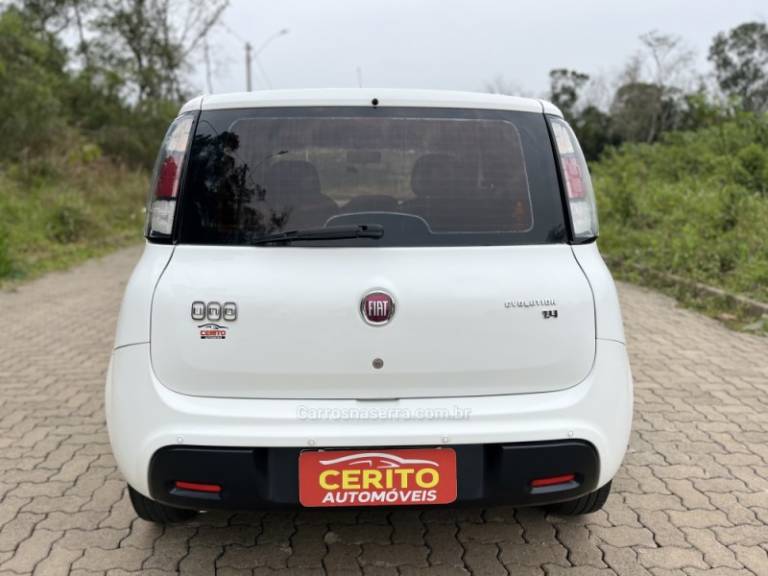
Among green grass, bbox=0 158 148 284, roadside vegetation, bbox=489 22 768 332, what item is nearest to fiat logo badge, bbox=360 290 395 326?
roadside vegetation, bbox=489 22 768 332

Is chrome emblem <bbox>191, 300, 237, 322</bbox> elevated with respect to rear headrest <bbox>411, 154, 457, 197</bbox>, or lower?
lower

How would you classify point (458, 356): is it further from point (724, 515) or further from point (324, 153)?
point (724, 515)

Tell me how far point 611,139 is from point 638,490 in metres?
38.4

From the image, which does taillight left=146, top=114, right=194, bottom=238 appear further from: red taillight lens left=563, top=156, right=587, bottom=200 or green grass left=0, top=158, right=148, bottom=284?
green grass left=0, top=158, right=148, bottom=284

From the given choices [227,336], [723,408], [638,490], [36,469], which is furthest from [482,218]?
[723,408]

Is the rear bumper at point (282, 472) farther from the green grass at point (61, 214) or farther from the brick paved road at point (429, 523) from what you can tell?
the green grass at point (61, 214)

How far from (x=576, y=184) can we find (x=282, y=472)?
1325mm

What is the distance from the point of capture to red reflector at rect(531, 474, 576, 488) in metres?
2.30

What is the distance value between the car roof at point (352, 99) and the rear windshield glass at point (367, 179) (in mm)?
24

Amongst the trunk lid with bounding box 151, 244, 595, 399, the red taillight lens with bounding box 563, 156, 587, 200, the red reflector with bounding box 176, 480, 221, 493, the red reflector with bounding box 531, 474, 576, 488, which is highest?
the red taillight lens with bounding box 563, 156, 587, 200

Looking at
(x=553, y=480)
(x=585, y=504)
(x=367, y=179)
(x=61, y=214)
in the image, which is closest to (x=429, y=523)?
(x=585, y=504)

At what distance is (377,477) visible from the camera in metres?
2.24

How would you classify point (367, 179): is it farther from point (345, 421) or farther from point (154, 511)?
point (154, 511)

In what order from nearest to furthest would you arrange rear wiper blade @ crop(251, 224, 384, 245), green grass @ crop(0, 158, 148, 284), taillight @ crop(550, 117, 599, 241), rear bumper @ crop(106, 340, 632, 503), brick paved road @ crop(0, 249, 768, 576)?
1. rear bumper @ crop(106, 340, 632, 503)
2. rear wiper blade @ crop(251, 224, 384, 245)
3. taillight @ crop(550, 117, 599, 241)
4. brick paved road @ crop(0, 249, 768, 576)
5. green grass @ crop(0, 158, 148, 284)
